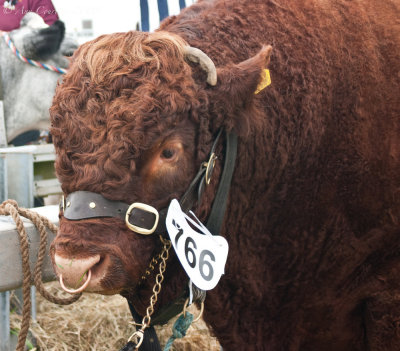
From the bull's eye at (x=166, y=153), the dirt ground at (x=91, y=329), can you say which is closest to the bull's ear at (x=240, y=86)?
the bull's eye at (x=166, y=153)

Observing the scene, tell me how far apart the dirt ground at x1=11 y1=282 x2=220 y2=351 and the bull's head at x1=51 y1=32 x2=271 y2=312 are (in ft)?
6.32

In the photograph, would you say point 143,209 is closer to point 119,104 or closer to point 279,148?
point 119,104

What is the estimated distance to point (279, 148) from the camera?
2404 mm

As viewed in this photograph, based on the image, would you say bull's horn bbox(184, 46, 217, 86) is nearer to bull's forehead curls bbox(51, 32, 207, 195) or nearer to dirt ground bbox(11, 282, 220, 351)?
bull's forehead curls bbox(51, 32, 207, 195)

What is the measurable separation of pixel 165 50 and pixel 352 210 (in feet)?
3.73

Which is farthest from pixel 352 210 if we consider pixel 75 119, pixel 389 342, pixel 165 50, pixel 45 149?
pixel 45 149

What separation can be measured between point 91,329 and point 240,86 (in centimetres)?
254

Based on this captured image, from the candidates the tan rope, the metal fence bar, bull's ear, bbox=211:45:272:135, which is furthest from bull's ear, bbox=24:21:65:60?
bull's ear, bbox=211:45:272:135

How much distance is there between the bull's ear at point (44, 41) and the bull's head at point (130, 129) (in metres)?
4.78

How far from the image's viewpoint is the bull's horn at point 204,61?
2059mm

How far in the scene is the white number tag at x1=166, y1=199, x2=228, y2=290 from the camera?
1.99 m

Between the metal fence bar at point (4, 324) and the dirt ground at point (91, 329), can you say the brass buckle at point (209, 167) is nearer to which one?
the metal fence bar at point (4, 324)

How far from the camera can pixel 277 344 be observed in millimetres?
2756

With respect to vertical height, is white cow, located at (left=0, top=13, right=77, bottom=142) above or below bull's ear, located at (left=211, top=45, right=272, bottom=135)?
below
